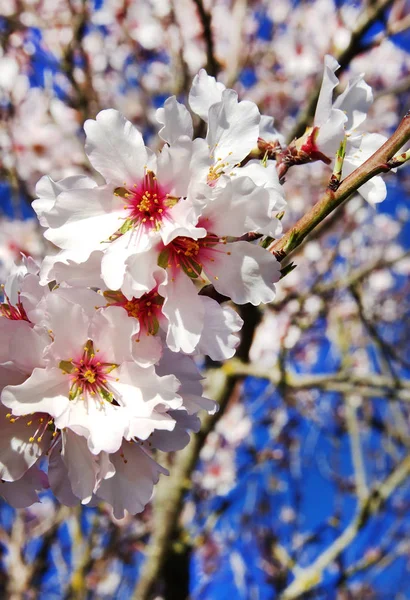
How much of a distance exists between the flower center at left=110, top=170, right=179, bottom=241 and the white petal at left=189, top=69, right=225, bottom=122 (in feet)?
0.63

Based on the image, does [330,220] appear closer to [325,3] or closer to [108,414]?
[108,414]

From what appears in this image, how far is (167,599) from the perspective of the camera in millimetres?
2637

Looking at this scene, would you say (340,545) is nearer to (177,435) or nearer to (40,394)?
(177,435)

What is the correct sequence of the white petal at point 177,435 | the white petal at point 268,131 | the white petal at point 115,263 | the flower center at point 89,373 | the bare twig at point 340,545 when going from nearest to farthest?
the white petal at point 115,263 → the flower center at point 89,373 → the white petal at point 177,435 → the white petal at point 268,131 → the bare twig at point 340,545

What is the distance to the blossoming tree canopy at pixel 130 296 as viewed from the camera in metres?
0.87

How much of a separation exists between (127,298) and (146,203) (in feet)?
0.66

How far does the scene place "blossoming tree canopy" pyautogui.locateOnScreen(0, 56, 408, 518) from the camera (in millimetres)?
875

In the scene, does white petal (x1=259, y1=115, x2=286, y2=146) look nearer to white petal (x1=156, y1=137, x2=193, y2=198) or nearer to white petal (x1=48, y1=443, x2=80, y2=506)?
white petal (x1=156, y1=137, x2=193, y2=198)

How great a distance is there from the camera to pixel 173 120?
94cm

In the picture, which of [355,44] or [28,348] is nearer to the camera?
[28,348]

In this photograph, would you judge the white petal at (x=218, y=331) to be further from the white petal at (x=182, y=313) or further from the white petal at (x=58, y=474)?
the white petal at (x=58, y=474)

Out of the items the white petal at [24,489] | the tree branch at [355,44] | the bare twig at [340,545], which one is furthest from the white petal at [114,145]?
the bare twig at [340,545]

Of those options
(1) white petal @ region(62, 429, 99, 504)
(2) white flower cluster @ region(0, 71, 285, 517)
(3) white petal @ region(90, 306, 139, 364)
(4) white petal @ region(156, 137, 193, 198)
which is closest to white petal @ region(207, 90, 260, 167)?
(2) white flower cluster @ region(0, 71, 285, 517)

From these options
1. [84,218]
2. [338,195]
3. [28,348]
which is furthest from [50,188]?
[338,195]
